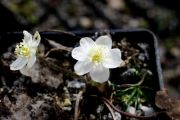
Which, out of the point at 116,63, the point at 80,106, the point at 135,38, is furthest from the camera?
the point at 135,38

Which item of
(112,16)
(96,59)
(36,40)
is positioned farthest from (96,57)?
(112,16)

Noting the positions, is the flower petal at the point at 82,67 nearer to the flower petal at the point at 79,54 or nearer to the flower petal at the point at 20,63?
the flower petal at the point at 79,54

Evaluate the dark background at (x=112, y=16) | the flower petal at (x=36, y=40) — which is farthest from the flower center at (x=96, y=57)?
the dark background at (x=112, y=16)

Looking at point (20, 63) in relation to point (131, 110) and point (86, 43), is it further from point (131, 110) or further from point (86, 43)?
point (131, 110)

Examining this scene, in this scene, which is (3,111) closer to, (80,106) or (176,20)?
(80,106)

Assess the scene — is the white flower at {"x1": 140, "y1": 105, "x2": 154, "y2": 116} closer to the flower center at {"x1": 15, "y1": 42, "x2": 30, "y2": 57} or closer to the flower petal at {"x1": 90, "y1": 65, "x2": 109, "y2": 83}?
the flower petal at {"x1": 90, "y1": 65, "x2": 109, "y2": 83}

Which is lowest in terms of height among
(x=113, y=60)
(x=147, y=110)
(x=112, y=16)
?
(x=147, y=110)

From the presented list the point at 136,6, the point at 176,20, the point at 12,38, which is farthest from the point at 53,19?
the point at 12,38
